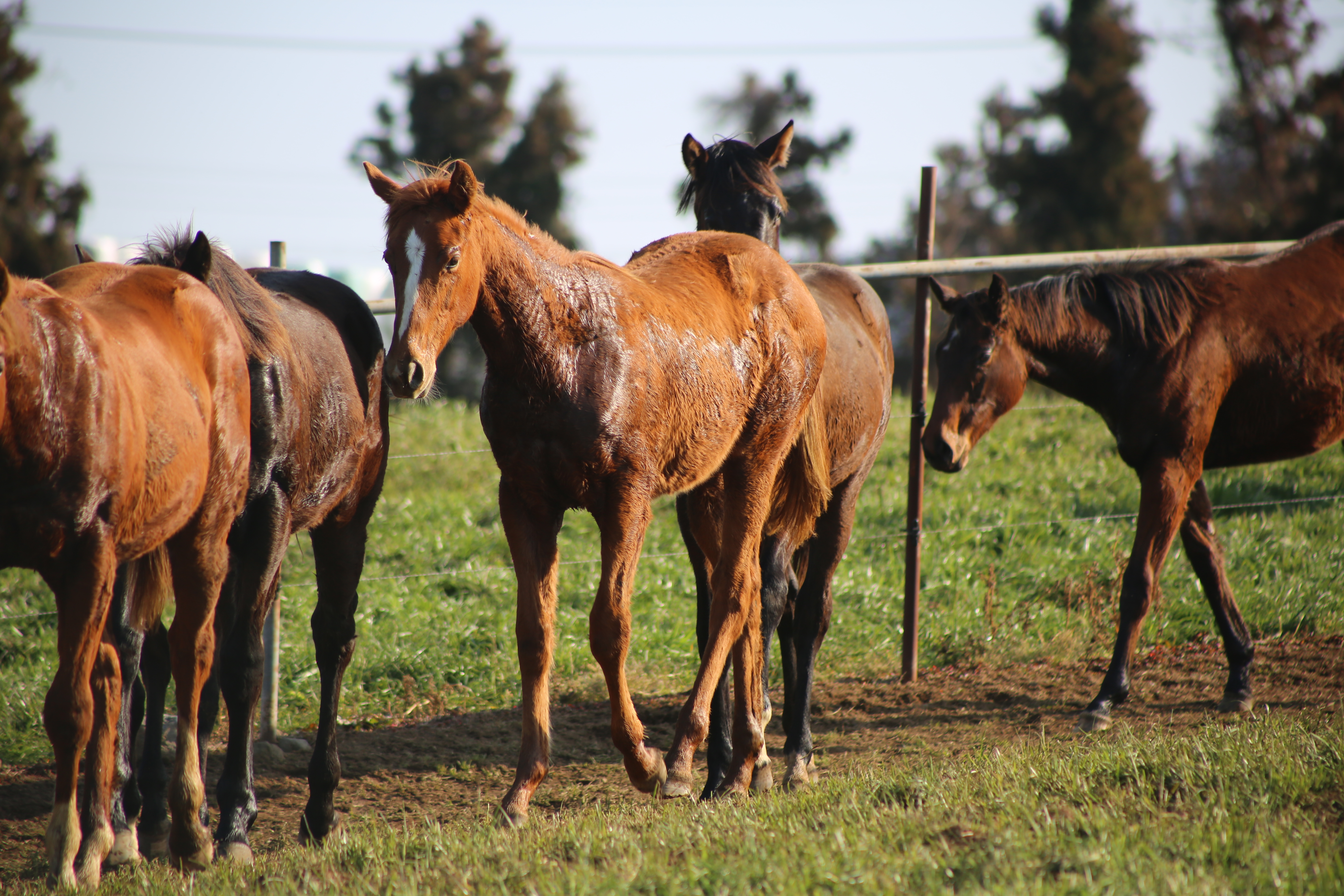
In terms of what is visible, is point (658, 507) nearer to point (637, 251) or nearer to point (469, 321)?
point (637, 251)

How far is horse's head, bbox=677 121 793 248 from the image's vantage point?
4.96 meters

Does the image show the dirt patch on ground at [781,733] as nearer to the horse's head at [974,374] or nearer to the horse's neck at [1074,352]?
the horse's head at [974,374]

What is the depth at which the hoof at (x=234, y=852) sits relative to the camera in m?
3.49

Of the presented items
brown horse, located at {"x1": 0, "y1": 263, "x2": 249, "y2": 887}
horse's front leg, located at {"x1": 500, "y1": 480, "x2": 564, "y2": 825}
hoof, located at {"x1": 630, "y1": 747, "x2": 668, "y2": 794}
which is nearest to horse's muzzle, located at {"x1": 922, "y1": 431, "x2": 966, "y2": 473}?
hoof, located at {"x1": 630, "y1": 747, "x2": 668, "y2": 794}

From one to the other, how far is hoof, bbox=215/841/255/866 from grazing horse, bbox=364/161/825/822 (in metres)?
0.91

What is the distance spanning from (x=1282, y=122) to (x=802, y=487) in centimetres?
2581

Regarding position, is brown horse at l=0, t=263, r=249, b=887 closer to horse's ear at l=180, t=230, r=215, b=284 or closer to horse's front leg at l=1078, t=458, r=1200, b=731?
horse's ear at l=180, t=230, r=215, b=284

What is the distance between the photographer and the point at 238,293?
12.4ft

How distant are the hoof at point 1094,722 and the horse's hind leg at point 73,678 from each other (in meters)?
4.21

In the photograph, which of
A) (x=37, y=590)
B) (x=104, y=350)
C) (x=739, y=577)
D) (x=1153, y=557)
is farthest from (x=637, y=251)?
(x=37, y=590)

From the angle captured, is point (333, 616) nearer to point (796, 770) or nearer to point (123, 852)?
point (123, 852)

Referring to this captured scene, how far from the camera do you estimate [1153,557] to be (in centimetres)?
524

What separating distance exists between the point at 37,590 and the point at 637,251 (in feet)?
17.5

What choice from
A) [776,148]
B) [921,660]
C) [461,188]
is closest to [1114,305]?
[776,148]
